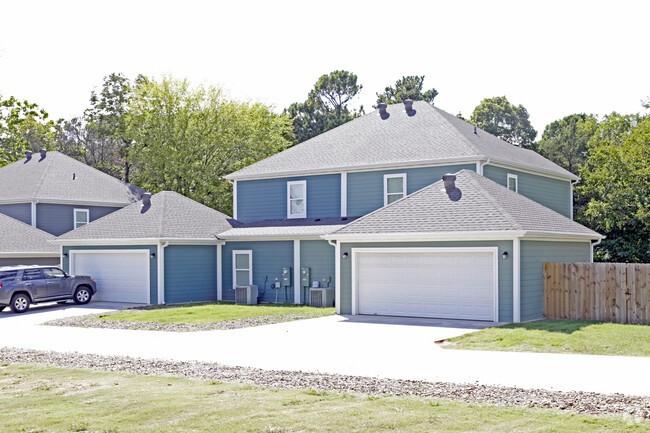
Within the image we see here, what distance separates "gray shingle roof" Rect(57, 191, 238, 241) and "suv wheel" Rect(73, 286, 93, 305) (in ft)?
7.33

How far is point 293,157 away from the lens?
31.7 m

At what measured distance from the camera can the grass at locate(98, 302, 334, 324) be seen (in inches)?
843

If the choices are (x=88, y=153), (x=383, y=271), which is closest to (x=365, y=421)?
(x=383, y=271)

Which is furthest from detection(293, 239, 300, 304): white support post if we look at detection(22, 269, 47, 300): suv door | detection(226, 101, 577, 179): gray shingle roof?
detection(22, 269, 47, 300): suv door

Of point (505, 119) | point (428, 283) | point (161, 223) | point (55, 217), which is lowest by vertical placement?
point (428, 283)

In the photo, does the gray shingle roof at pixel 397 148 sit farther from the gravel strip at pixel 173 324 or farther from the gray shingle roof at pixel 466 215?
the gravel strip at pixel 173 324

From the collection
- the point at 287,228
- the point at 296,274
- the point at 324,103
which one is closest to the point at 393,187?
the point at 287,228

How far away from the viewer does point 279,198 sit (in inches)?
1225

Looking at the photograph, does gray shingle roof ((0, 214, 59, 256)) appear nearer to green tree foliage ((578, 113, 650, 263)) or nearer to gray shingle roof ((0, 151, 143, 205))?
gray shingle roof ((0, 151, 143, 205))

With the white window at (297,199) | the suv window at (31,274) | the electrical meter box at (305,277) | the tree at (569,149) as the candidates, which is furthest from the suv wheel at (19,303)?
the tree at (569,149)

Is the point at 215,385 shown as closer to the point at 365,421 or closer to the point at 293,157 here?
the point at 365,421

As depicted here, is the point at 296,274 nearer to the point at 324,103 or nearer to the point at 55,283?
the point at 55,283

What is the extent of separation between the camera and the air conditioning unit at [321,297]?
25828 millimetres

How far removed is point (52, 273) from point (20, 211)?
12895mm
